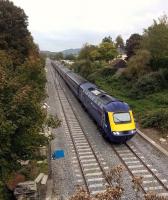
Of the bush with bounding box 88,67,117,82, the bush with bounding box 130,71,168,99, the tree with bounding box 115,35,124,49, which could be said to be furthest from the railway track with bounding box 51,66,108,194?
the tree with bounding box 115,35,124,49

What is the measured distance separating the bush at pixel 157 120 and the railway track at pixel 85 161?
5167 mm

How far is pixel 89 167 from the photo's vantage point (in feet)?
69.2

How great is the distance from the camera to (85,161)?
22109 mm

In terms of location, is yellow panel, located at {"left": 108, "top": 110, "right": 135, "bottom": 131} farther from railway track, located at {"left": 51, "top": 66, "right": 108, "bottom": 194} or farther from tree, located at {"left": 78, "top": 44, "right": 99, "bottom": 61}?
tree, located at {"left": 78, "top": 44, "right": 99, "bottom": 61}

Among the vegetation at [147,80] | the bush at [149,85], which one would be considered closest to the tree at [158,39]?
the vegetation at [147,80]

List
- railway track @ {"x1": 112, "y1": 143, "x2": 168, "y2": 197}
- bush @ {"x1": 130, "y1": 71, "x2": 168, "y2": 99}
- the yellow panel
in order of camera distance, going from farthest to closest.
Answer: bush @ {"x1": 130, "y1": 71, "x2": 168, "y2": 99}
the yellow panel
railway track @ {"x1": 112, "y1": 143, "x2": 168, "y2": 197}

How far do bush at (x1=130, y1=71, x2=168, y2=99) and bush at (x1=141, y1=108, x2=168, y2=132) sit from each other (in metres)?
10.5

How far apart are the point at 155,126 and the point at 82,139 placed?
6.06 metres

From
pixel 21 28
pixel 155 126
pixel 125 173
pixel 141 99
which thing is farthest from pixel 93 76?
pixel 125 173

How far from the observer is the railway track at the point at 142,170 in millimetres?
17938

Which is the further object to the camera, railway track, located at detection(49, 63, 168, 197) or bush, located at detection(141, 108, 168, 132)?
bush, located at detection(141, 108, 168, 132)

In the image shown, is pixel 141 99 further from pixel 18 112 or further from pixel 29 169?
pixel 18 112

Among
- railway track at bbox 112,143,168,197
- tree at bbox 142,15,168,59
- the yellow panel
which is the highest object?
tree at bbox 142,15,168,59

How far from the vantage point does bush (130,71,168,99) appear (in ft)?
133
